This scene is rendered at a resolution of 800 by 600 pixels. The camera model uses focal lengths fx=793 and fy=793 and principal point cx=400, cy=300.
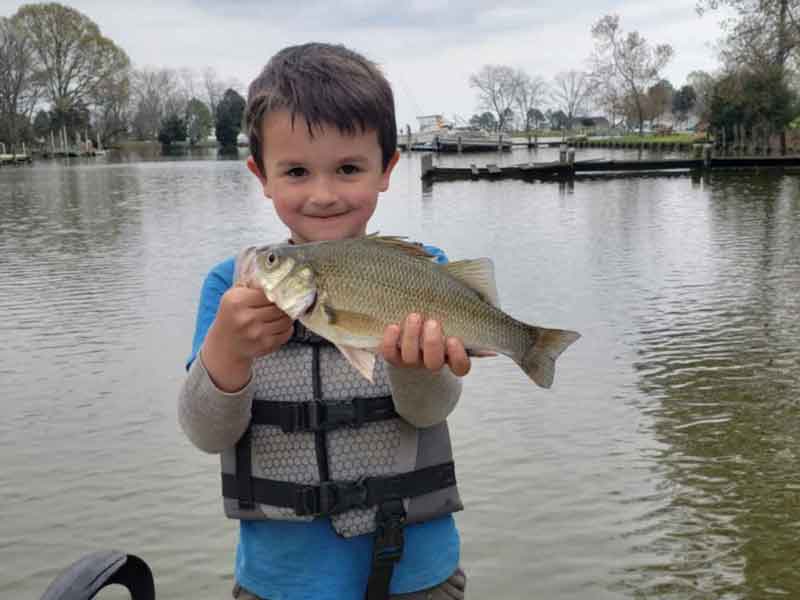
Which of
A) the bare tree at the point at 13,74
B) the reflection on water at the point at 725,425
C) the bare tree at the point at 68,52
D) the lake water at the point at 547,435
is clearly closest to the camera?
the reflection on water at the point at 725,425

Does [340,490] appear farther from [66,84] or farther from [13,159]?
[66,84]

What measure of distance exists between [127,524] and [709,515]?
432 centimetres

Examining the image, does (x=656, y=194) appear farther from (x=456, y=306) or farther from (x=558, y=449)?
(x=456, y=306)

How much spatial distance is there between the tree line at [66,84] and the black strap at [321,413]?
102646 mm

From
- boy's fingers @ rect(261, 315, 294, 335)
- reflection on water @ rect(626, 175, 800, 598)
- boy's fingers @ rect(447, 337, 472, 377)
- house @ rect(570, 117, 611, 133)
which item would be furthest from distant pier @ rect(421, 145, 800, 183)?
house @ rect(570, 117, 611, 133)

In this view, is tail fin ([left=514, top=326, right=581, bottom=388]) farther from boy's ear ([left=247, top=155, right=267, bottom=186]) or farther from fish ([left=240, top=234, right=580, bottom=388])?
boy's ear ([left=247, top=155, right=267, bottom=186])

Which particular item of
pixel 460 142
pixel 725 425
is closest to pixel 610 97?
pixel 460 142

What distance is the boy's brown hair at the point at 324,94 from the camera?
253 cm

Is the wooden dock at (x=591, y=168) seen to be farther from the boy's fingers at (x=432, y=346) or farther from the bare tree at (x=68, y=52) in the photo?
the bare tree at (x=68, y=52)

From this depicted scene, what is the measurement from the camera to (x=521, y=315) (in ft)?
38.3

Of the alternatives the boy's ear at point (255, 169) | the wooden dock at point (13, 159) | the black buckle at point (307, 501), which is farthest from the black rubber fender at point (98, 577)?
the wooden dock at point (13, 159)

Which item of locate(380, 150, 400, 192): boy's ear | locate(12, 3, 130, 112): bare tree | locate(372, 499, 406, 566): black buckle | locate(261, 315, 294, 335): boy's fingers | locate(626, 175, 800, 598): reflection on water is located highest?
locate(12, 3, 130, 112): bare tree

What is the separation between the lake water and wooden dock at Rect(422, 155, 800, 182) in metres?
26.2

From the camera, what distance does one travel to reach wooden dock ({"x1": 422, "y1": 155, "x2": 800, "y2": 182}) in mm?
43031
